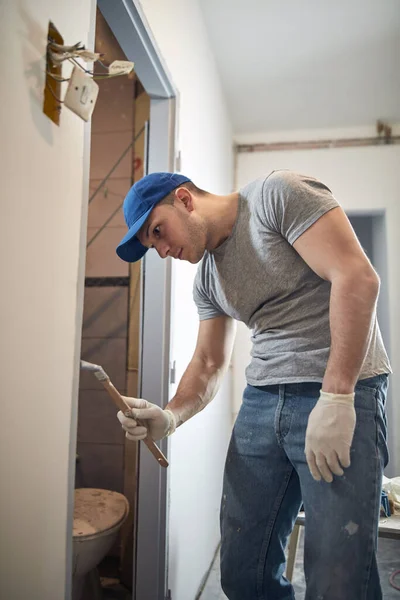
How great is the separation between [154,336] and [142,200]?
0.62 metres

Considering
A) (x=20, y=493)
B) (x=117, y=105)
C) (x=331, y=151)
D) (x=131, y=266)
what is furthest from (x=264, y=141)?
(x=20, y=493)

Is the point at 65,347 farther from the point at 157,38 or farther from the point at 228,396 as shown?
the point at 228,396

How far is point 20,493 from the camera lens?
2.72ft

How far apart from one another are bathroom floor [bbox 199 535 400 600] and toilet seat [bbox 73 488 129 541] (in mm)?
597

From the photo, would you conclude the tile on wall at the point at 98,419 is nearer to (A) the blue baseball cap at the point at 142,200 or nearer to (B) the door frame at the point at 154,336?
(B) the door frame at the point at 154,336

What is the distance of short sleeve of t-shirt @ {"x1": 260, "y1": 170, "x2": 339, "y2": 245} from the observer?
1077mm

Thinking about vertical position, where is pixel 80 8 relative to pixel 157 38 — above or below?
below

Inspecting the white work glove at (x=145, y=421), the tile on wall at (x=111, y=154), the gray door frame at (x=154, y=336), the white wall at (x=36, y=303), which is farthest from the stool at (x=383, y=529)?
the tile on wall at (x=111, y=154)

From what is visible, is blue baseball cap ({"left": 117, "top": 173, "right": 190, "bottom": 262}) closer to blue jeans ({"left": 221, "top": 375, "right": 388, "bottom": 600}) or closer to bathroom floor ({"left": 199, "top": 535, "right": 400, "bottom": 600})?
blue jeans ({"left": 221, "top": 375, "right": 388, "bottom": 600})

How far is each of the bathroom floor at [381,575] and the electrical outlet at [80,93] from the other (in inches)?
82.0

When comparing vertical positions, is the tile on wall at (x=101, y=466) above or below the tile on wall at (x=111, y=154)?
below

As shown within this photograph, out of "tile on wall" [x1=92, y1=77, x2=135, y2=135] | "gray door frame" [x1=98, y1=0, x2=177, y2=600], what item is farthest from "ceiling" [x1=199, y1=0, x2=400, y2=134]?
"gray door frame" [x1=98, y1=0, x2=177, y2=600]

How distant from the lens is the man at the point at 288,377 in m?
1.01

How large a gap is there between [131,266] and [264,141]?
5.93ft
